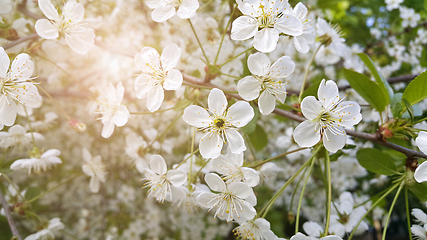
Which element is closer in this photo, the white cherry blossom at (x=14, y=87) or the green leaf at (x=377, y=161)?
the white cherry blossom at (x=14, y=87)

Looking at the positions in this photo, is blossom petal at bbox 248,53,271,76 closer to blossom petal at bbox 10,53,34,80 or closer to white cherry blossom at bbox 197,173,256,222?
white cherry blossom at bbox 197,173,256,222

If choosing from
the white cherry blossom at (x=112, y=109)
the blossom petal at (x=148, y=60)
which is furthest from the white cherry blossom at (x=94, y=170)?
the blossom petal at (x=148, y=60)

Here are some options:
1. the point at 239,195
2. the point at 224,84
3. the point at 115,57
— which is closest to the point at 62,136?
the point at 115,57

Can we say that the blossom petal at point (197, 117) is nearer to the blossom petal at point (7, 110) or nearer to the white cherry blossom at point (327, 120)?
the white cherry blossom at point (327, 120)

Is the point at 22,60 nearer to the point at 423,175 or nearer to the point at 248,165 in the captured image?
the point at 248,165

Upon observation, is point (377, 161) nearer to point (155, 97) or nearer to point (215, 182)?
point (215, 182)
